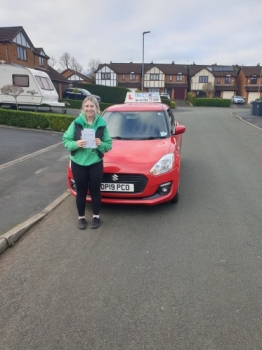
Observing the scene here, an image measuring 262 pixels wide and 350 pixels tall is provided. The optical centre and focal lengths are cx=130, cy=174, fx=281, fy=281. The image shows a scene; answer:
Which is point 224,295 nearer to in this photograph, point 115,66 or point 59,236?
point 59,236

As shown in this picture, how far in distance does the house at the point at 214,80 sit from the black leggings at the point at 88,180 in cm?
6125

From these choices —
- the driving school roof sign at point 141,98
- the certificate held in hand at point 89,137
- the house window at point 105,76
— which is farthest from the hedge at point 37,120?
the house window at point 105,76

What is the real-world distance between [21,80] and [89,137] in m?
16.7

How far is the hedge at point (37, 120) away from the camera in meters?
13.6

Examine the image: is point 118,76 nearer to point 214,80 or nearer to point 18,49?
point 214,80

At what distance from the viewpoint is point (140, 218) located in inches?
172

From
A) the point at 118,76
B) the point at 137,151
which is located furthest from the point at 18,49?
the point at 118,76

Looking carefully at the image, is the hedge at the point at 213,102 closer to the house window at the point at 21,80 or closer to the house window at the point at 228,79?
the house window at the point at 228,79

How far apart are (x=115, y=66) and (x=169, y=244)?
66.1 m

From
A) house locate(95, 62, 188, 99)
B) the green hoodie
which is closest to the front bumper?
the green hoodie

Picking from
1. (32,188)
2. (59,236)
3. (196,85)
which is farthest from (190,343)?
(196,85)

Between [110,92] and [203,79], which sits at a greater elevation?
[203,79]

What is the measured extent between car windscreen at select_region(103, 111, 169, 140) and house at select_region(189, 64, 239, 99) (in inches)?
2322

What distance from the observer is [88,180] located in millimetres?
3967
